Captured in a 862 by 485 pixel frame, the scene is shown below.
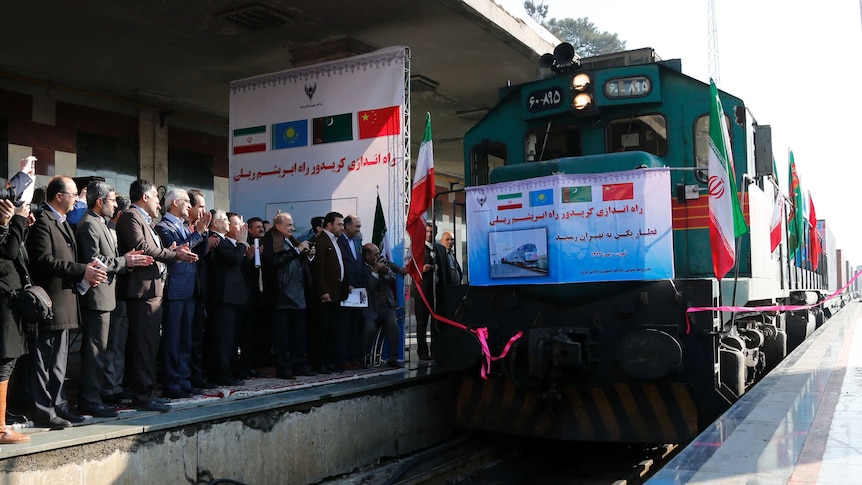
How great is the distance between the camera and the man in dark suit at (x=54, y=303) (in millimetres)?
4703

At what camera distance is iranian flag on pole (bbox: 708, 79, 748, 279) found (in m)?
5.68

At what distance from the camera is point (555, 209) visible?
6.16 metres

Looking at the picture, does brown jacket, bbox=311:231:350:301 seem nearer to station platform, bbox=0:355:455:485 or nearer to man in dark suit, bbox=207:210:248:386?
station platform, bbox=0:355:455:485

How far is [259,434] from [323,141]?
460cm

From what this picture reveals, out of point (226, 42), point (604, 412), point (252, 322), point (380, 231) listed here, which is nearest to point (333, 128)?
point (380, 231)

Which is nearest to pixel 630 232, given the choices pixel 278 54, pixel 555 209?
pixel 555 209

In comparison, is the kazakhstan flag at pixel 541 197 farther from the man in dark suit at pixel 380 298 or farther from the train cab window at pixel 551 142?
the man in dark suit at pixel 380 298

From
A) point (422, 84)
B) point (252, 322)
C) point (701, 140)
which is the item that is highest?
point (422, 84)

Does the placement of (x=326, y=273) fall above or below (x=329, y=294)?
above

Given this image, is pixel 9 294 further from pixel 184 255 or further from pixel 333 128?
pixel 333 128

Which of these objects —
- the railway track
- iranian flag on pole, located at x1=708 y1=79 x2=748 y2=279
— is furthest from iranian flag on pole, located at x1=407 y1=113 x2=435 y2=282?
iranian flag on pole, located at x1=708 y1=79 x2=748 y2=279

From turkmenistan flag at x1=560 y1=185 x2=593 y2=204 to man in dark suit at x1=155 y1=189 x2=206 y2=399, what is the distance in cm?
308

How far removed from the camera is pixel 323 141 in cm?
930

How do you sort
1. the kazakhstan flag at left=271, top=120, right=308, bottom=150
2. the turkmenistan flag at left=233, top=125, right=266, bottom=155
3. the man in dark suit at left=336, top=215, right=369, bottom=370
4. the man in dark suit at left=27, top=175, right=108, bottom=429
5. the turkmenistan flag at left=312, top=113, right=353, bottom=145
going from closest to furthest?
the man in dark suit at left=27, top=175, right=108, bottom=429, the man in dark suit at left=336, top=215, right=369, bottom=370, the turkmenistan flag at left=312, top=113, right=353, bottom=145, the kazakhstan flag at left=271, top=120, right=308, bottom=150, the turkmenistan flag at left=233, top=125, right=266, bottom=155
